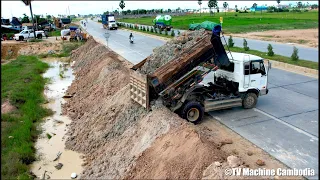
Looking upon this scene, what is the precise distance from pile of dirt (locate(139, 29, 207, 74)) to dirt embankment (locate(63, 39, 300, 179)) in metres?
1.50

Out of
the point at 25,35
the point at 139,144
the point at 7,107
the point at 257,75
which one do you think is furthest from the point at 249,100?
the point at 25,35

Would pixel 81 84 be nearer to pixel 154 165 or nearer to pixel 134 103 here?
pixel 134 103

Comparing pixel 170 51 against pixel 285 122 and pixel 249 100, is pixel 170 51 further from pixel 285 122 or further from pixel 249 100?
pixel 285 122

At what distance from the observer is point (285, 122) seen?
10539 mm

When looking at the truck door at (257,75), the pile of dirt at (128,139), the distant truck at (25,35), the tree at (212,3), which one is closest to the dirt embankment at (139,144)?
the pile of dirt at (128,139)

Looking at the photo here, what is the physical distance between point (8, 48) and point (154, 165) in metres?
38.1

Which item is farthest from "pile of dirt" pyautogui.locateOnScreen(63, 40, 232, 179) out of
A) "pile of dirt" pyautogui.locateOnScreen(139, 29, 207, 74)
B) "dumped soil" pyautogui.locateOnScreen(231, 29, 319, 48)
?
"dumped soil" pyautogui.locateOnScreen(231, 29, 319, 48)

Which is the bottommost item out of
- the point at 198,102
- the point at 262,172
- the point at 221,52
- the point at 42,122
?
the point at 42,122

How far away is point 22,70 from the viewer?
23.9 m

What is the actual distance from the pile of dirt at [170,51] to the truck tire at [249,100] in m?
3.08

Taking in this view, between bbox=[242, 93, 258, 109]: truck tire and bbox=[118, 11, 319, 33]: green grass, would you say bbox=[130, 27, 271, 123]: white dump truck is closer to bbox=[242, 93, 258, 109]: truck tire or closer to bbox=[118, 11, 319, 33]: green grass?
bbox=[242, 93, 258, 109]: truck tire

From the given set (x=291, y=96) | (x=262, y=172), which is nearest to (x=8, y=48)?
(x=291, y=96)

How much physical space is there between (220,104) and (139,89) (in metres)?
3.10

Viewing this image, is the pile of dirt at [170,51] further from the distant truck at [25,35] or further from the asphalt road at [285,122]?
the distant truck at [25,35]
